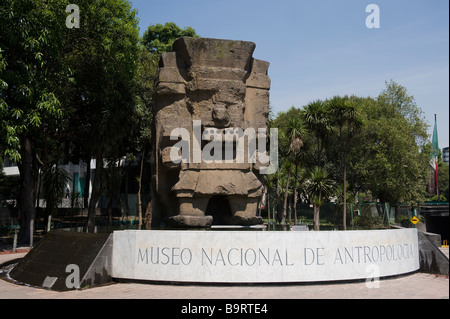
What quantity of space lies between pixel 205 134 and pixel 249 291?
5071 mm

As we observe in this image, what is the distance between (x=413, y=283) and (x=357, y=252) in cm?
146

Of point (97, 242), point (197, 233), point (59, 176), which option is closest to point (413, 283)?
point (197, 233)

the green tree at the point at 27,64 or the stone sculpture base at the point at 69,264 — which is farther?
the green tree at the point at 27,64

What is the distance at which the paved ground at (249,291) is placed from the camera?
8.45 m

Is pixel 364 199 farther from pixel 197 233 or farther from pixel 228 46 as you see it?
pixel 197 233

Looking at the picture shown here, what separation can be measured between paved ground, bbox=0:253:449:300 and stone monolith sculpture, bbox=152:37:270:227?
3.22m

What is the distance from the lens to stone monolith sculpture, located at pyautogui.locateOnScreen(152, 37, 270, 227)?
12422 millimetres

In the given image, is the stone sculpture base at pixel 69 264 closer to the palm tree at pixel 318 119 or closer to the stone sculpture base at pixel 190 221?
the stone sculpture base at pixel 190 221

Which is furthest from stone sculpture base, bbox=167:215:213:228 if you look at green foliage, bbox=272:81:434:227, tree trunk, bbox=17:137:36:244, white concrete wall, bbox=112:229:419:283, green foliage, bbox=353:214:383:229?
green foliage, bbox=272:81:434:227

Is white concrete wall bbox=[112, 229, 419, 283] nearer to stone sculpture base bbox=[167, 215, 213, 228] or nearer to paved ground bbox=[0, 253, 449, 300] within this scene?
paved ground bbox=[0, 253, 449, 300]

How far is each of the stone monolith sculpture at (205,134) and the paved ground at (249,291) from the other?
3.22m

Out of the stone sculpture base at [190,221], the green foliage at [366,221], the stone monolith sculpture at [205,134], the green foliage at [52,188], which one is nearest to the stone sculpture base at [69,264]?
the stone sculpture base at [190,221]

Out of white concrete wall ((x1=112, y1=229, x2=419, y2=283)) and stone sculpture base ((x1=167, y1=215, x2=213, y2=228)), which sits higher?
stone sculpture base ((x1=167, y1=215, x2=213, y2=228))

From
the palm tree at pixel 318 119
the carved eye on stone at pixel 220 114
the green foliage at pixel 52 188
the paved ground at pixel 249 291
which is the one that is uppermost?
the palm tree at pixel 318 119
